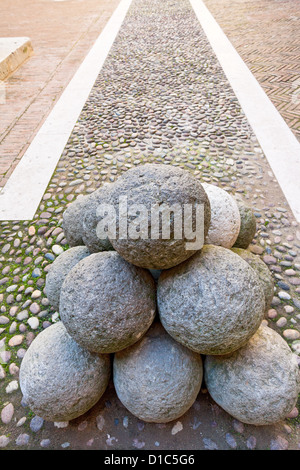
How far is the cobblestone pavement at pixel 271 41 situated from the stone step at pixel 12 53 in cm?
469

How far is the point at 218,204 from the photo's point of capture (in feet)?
6.49

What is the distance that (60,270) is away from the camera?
2.00 meters

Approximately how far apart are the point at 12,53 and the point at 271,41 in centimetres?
571

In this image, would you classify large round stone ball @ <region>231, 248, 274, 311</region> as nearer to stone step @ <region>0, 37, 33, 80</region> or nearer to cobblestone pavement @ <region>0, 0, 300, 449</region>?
cobblestone pavement @ <region>0, 0, 300, 449</region>

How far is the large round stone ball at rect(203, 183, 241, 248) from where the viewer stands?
192cm

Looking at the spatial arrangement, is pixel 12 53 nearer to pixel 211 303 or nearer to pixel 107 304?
pixel 107 304

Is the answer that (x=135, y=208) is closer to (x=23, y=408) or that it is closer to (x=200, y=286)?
(x=200, y=286)

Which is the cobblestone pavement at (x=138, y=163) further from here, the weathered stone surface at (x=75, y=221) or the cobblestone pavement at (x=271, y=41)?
the cobblestone pavement at (x=271, y=41)

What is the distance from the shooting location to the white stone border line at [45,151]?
3.35 meters

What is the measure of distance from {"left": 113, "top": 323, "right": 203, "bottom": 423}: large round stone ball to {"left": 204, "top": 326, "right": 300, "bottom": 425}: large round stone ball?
5.4 inches

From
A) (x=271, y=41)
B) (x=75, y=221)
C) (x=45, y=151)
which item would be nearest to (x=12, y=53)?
(x=45, y=151)

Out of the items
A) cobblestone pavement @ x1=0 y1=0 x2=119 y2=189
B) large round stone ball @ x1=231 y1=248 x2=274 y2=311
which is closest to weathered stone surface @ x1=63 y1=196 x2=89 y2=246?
large round stone ball @ x1=231 y1=248 x2=274 y2=311

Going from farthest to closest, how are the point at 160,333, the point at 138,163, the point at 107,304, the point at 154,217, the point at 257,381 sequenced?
1. the point at 138,163
2. the point at 160,333
3. the point at 257,381
4. the point at 107,304
5. the point at 154,217

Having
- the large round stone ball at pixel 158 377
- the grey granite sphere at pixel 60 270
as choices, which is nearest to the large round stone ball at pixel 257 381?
the large round stone ball at pixel 158 377
